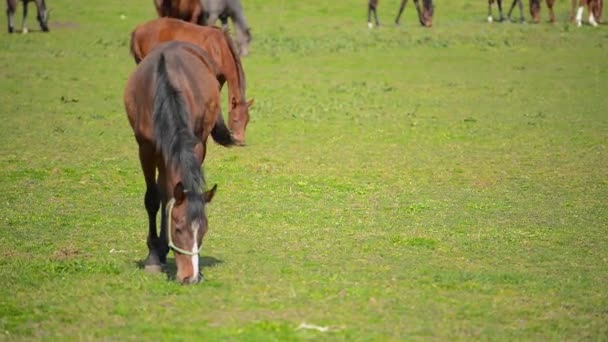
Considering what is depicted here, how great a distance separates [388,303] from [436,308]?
0.30m

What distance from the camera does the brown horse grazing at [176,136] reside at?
6.63m

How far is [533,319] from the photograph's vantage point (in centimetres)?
632

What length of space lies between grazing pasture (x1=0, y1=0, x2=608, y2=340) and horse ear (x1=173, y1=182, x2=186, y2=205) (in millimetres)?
613

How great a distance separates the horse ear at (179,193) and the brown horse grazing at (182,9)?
25.5 ft

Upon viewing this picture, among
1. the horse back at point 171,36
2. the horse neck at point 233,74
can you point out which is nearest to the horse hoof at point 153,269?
the horse neck at point 233,74

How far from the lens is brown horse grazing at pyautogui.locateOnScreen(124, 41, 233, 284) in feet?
21.8

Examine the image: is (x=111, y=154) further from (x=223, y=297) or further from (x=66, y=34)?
(x=66, y=34)

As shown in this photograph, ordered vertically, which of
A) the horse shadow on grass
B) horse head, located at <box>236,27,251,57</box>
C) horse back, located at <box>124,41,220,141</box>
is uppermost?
horse back, located at <box>124,41,220,141</box>

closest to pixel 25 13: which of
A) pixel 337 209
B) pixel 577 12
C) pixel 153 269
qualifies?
pixel 577 12

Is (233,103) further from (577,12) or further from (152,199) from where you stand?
(577,12)

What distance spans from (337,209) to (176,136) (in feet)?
11.8

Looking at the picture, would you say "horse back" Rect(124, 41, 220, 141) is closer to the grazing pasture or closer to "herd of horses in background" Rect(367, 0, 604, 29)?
the grazing pasture

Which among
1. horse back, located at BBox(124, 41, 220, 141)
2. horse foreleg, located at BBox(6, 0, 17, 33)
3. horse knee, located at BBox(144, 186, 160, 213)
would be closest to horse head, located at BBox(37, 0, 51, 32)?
horse foreleg, located at BBox(6, 0, 17, 33)

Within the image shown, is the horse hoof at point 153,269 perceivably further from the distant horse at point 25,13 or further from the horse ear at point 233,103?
the distant horse at point 25,13
